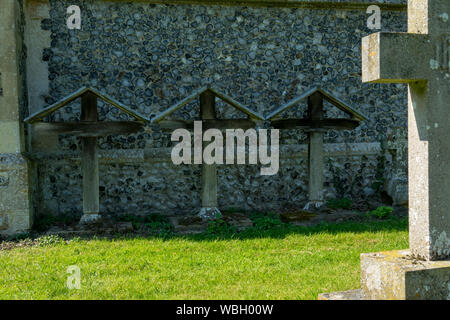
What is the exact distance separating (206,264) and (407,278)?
2.80 m

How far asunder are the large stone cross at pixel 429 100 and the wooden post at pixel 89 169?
5.40m

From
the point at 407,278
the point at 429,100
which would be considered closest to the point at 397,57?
the point at 429,100

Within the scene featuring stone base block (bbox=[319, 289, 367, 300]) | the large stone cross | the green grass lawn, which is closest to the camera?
the large stone cross

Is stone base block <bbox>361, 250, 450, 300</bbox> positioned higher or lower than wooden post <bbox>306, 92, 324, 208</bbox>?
lower

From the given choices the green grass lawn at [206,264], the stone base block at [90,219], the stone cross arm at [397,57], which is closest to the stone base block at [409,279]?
the green grass lawn at [206,264]

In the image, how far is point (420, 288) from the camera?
319cm

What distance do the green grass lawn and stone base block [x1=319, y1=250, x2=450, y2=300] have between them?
0.94 meters

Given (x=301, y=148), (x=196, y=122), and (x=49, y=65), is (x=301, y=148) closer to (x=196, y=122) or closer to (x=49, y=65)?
(x=196, y=122)

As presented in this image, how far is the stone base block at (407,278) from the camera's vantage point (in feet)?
10.4

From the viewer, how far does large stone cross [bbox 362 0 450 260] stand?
10.8 feet

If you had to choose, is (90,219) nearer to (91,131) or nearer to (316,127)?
(91,131)

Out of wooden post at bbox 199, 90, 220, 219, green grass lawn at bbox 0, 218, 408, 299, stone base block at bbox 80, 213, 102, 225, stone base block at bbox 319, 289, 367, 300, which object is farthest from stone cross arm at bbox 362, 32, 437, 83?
stone base block at bbox 80, 213, 102, 225

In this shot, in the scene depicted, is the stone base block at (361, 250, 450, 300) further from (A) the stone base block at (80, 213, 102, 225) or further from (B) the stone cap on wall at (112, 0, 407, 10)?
(B) the stone cap on wall at (112, 0, 407, 10)
